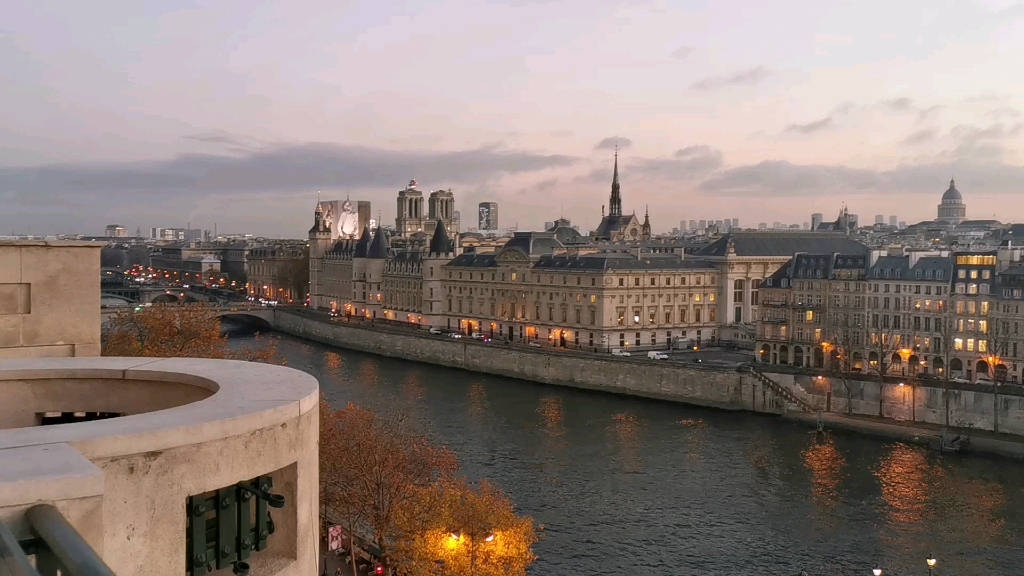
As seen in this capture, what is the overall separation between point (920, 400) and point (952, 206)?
12392cm

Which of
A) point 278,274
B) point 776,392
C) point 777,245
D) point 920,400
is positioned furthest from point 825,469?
point 278,274

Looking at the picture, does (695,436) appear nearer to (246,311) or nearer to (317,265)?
(246,311)

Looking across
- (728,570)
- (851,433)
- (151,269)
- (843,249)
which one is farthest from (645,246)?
(151,269)

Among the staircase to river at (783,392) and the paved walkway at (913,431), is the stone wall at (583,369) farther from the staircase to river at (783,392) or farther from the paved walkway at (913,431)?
the paved walkway at (913,431)

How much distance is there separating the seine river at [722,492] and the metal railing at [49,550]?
20.0 meters

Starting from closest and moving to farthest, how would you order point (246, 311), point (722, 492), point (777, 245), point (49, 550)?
point (49, 550)
point (722, 492)
point (777, 245)
point (246, 311)

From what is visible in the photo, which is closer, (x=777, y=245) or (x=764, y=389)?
(x=764, y=389)

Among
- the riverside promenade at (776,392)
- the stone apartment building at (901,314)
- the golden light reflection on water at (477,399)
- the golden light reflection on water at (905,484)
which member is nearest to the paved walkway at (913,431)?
the riverside promenade at (776,392)

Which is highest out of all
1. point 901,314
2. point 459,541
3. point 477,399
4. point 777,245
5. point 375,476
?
point 777,245

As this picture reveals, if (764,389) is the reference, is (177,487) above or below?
above

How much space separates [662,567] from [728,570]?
1597 mm

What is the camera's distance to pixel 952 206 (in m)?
154

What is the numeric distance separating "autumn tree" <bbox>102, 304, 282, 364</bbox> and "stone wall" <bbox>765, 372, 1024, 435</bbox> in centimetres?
2528

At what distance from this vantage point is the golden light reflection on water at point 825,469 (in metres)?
30.0
